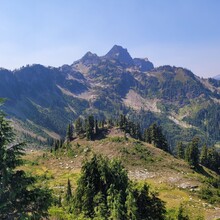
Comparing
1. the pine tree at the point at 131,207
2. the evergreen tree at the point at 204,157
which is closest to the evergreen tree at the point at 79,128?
the evergreen tree at the point at 204,157

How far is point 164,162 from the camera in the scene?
337 feet

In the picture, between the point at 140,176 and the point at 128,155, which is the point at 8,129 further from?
the point at 128,155

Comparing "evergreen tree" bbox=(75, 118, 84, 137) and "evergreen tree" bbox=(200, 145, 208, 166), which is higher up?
"evergreen tree" bbox=(75, 118, 84, 137)

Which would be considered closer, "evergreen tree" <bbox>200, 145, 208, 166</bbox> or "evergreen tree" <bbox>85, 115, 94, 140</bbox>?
"evergreen tree" <bbox>85, 115, 94, 140</bbox>

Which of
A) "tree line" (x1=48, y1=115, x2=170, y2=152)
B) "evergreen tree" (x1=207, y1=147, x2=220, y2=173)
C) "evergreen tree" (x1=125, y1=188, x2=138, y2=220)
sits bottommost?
"evergreen tree" (x1=207, y1=147, x2=220, y2=173)

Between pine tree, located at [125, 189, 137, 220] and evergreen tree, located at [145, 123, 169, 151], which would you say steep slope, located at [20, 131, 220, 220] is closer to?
evergreen tree, located at [145, 123, 169, 151]

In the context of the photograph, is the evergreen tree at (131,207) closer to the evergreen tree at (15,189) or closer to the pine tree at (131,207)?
the pine tree at (131,207)

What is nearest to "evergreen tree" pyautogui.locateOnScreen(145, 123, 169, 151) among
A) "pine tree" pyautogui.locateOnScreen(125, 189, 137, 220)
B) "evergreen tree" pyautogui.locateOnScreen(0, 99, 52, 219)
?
"pine tree" pyautogui.locateOnScreen(125, 189, 137, 220)

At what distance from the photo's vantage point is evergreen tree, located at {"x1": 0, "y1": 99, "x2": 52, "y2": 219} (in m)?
23.6

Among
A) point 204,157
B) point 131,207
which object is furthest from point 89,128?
point 131,207

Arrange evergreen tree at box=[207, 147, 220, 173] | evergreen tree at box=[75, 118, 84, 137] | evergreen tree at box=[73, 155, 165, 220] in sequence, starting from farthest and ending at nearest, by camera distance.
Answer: evergreen tree at box=[75, 118, 84, 137] → evergreen tree at box=[207, 147, 220, 173] → evergreen tree at box=[73, 155, 165, 220]

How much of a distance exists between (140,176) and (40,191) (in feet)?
234

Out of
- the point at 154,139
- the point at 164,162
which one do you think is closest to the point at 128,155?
the point at 164,162

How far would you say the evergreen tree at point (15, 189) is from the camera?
23594mm
